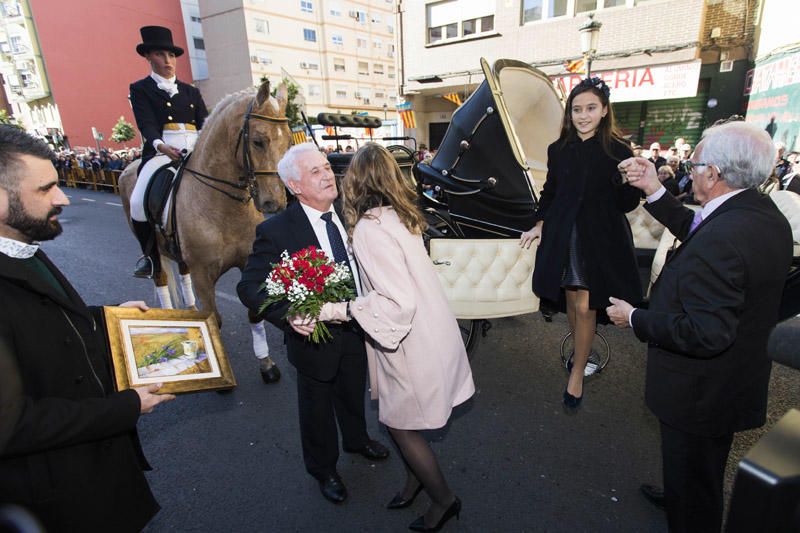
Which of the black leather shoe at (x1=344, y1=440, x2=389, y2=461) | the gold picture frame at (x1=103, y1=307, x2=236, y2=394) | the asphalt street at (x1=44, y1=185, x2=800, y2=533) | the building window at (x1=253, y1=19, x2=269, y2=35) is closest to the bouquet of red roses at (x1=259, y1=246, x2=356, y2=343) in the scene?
the gold picture frame at (x1=103, y1=307, x2=236, y2=394)

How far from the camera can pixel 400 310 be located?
1.96 m

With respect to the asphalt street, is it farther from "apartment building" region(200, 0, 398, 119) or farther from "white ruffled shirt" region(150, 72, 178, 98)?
"apartment building" region(200, 0, 398, 119)

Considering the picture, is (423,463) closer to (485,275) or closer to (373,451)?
(373,451)

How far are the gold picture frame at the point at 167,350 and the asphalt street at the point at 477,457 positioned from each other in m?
1.22

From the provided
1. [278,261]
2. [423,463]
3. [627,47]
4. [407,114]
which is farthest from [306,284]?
[407,114]

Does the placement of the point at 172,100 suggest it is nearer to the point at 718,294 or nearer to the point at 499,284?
the point at 499,284

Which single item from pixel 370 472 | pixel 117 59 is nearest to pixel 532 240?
pixel 370 472

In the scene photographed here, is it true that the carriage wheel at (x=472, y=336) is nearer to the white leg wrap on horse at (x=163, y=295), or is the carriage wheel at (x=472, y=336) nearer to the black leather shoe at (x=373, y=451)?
the black leather shoe at (x=373, y=451)

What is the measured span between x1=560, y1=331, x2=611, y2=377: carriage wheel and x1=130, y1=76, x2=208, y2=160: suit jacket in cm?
504

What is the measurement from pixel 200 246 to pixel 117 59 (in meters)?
49.0

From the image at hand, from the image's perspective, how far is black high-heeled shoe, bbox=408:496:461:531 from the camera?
234 cm

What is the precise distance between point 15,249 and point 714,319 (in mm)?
2542

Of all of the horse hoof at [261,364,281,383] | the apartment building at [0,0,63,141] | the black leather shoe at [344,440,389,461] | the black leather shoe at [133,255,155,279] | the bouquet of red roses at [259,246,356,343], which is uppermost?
the apartment building at [0,0,63,141]

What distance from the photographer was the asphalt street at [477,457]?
254 centimetres
